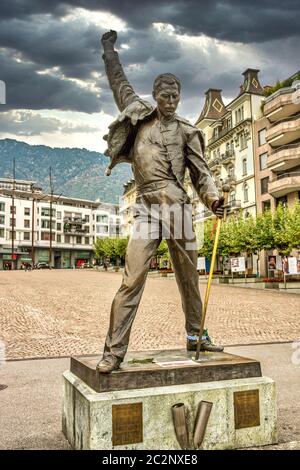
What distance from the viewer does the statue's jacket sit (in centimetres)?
422

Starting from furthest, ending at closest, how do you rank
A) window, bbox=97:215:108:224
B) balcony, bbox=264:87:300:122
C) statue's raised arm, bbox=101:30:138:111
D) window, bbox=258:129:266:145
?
1. window, bbox=97:215:108:224
2. window, bbox=258:129:266:145
3. balcony, bbox=264:87:300:122
4. statue's raised arm, bbox=101:30:138:111

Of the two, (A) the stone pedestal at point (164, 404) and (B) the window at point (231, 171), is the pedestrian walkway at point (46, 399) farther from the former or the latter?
(B) the window at point (231, 171)

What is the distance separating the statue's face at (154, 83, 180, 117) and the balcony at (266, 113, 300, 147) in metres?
33.1

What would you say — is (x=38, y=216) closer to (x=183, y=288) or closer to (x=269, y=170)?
(x=269, y=170)

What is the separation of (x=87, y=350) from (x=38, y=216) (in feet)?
266

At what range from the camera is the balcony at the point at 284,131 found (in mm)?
35250

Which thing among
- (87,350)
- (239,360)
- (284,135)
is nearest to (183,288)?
(239,360)

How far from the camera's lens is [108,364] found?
347 centimetres

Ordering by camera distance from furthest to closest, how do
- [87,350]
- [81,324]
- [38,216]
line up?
1. [38,216]
2. [81,324]
3. [87,350]

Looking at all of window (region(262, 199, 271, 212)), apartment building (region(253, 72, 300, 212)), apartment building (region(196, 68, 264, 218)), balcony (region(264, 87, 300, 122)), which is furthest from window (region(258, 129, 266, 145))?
window (region(262, 199, 271, 212))

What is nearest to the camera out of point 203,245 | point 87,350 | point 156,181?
point 156,181

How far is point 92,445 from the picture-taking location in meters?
3.25

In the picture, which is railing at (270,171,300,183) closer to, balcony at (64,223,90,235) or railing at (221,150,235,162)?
railing at (221,150,235,162)
